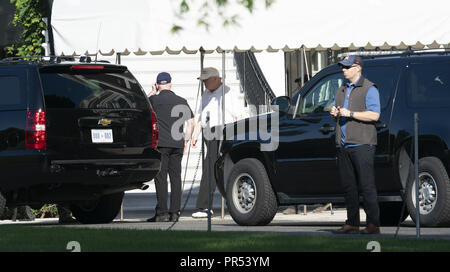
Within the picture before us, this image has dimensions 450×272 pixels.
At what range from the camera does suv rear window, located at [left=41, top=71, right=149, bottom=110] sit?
15.3 m

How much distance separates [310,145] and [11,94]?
3580mm

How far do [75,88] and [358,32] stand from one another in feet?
13.0

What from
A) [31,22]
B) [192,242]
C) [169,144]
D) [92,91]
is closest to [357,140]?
[192,242]

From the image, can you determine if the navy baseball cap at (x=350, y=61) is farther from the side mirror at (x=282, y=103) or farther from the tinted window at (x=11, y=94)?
the tinted window at (x=11, y=94)

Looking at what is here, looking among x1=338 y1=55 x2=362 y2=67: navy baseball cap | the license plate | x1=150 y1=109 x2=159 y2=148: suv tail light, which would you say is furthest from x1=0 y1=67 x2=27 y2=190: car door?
x1=338 y1=55 x2=362 y2=67: navy baseball cap

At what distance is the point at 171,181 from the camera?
1783cm

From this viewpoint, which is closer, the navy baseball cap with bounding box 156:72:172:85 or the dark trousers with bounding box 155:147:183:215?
the dark trousers with bounding box 155:147:183:215

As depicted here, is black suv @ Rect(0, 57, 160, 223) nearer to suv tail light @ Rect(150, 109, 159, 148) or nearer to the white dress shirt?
suv tail light @ Rect(150, 109, 159, 148)

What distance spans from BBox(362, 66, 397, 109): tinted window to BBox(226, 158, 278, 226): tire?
1888 millimetres

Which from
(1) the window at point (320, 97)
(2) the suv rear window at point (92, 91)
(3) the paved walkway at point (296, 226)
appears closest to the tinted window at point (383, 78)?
(1) the window at point (320, 97)

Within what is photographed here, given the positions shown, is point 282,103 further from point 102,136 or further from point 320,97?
point 102,136

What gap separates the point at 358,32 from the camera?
55.7ft

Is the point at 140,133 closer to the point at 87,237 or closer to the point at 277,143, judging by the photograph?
the point at 277,143
